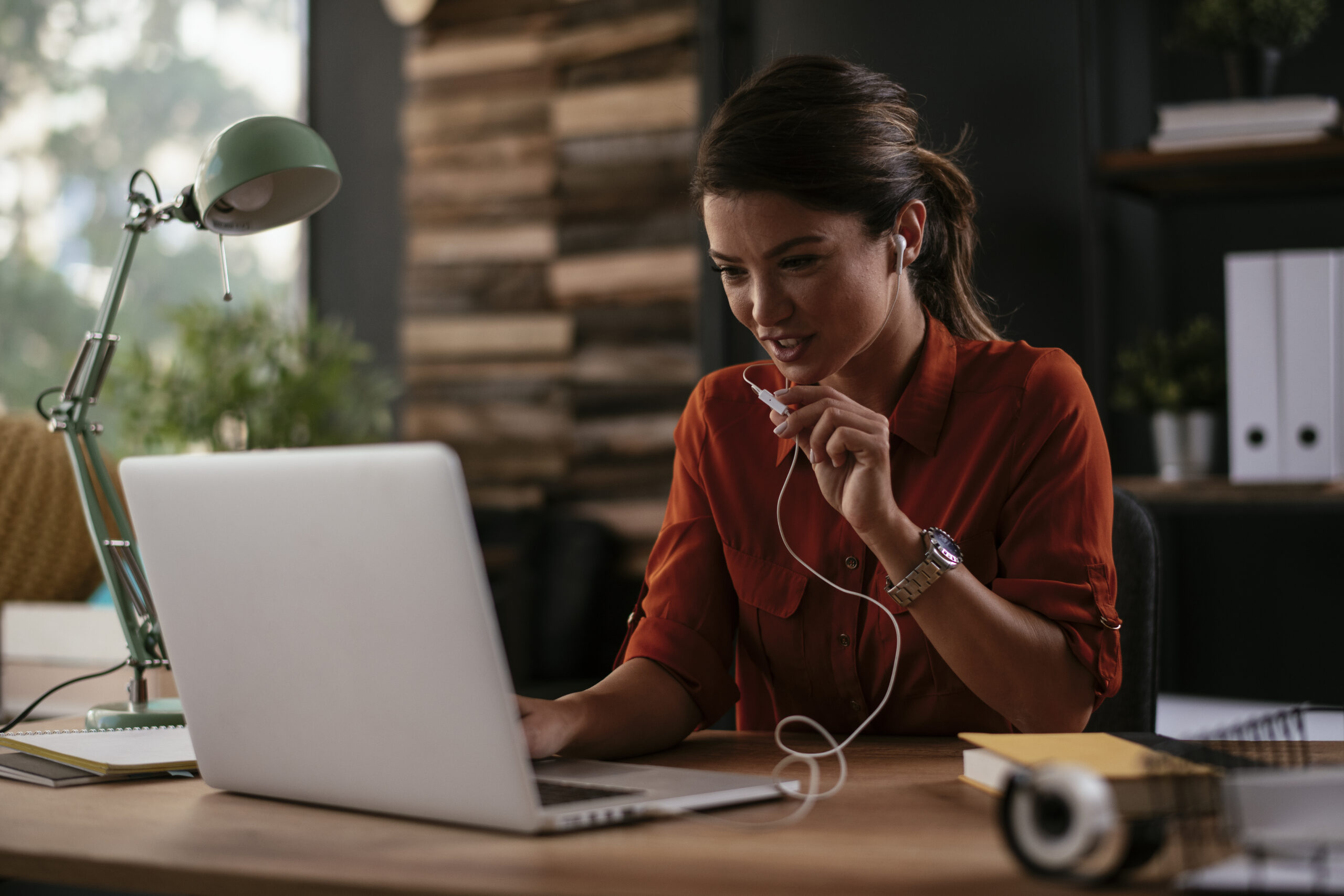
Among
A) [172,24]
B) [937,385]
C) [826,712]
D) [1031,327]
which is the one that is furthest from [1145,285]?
[172,24]

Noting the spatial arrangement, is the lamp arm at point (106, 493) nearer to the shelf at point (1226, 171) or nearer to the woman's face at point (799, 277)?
the woman's face at point (799, 277)

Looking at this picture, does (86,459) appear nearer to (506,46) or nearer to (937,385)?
(937,385)

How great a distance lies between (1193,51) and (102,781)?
7.92ft

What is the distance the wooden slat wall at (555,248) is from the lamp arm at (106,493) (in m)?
2.24

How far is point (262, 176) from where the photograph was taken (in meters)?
1.31

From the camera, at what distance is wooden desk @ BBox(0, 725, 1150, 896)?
71 cm

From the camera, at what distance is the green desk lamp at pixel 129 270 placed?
4.22ft

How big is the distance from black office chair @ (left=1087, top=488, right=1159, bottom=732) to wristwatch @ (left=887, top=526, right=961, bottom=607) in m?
A: 0.33

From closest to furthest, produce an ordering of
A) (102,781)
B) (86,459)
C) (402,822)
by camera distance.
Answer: (402,822)
(102,781)
(86,459)

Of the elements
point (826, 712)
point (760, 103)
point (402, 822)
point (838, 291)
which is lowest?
point (826, 712)

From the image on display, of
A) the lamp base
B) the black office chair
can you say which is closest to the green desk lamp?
the lamp base

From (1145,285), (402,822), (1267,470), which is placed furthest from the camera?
(1145,285)

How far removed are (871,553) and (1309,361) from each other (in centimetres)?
120

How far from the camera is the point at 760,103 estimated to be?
1372 millimetres
